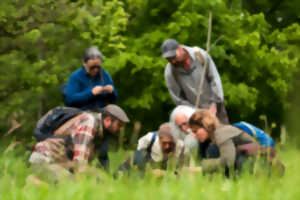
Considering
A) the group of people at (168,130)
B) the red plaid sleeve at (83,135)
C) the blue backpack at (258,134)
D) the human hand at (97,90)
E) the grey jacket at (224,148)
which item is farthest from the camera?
the human hand at (97,90)

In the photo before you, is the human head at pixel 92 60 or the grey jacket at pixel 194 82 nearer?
the human head at pixel 92 60

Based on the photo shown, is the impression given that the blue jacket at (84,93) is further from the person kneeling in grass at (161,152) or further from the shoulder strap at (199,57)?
the shoulder strap at (199,57)

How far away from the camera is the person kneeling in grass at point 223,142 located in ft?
18.1

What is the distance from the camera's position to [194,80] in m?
7.48

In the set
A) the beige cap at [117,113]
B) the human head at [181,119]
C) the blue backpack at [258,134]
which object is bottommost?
the human head at [181,119]

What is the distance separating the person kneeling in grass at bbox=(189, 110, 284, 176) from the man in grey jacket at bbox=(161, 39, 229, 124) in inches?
57.5

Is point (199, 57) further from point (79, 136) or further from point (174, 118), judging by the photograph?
point (79, 136)

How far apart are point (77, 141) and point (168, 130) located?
3.42ft

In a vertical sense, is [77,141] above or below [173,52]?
below

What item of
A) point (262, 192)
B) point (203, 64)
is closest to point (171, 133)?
point (203, 64)

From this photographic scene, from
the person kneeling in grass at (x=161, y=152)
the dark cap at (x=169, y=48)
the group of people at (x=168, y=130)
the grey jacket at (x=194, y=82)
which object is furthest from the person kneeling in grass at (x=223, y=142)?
the grey jacket at (x=194, y=82)

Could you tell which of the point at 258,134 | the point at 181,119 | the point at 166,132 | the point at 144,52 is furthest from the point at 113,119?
the point at 144,52

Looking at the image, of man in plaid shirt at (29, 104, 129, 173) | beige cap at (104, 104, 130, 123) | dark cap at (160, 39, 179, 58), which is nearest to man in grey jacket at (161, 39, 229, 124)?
dark cap at (160, 39, 179, 58)

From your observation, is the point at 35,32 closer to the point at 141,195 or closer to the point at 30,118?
the point at 30,118
